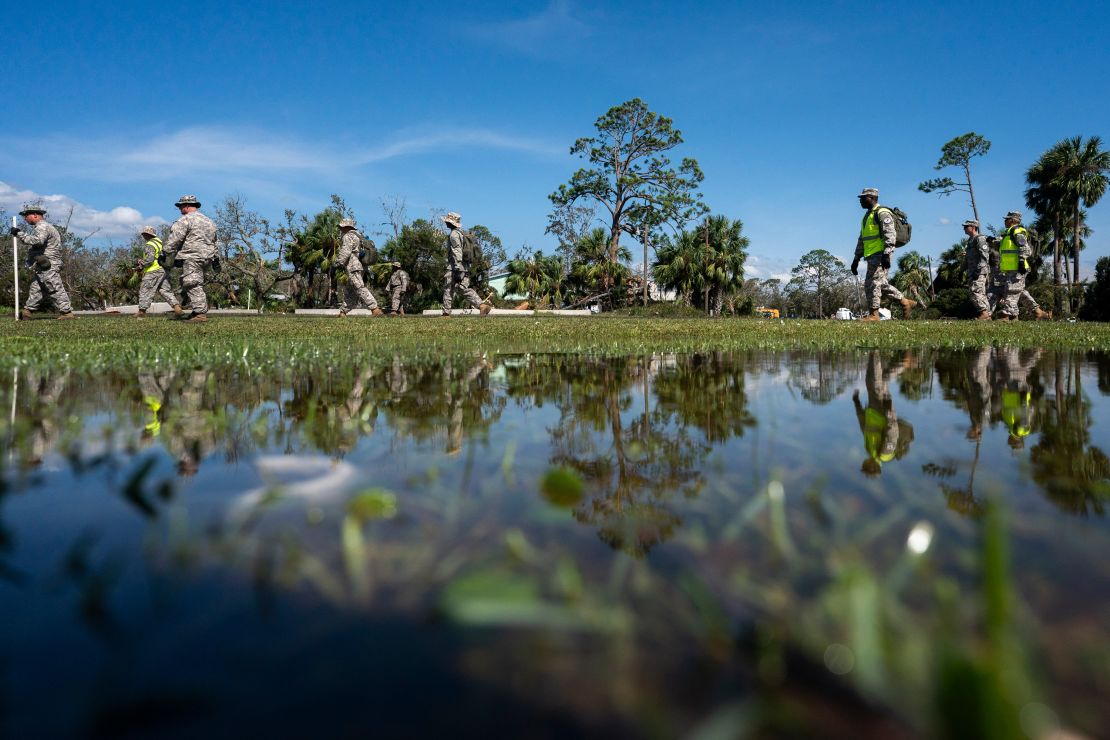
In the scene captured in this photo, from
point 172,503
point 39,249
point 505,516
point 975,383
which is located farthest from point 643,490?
point 39,249

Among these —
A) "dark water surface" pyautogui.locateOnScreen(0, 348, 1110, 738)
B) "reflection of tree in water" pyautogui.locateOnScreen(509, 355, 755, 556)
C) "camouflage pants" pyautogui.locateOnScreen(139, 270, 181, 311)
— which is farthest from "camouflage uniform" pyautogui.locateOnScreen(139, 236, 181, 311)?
"dark water surface" pyautogui.locateOnScreen(0, 348, 1110, 738)

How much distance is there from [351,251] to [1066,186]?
43.9 m

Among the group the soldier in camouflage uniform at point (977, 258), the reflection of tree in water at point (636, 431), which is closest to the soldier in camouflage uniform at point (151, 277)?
the reflection of tree in water at point (636, 431)

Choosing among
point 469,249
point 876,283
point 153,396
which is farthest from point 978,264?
point 153,396

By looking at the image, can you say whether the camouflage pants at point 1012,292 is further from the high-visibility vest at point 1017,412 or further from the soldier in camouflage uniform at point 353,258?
the soldier in camouflage uniform at point 353,258

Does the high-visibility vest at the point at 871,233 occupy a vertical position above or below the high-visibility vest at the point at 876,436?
above

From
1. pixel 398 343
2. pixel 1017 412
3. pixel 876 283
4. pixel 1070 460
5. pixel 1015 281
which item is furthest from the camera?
pixel 1015 281

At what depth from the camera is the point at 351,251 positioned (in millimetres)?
18078

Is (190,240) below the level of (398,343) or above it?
above

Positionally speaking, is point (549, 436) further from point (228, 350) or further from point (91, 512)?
point (228, 350)

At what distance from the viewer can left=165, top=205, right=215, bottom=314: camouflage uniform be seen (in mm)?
12359

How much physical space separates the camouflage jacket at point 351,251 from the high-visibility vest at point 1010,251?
1674cm

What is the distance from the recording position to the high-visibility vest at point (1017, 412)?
8.30ft

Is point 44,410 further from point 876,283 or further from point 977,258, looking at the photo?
point 977,258
